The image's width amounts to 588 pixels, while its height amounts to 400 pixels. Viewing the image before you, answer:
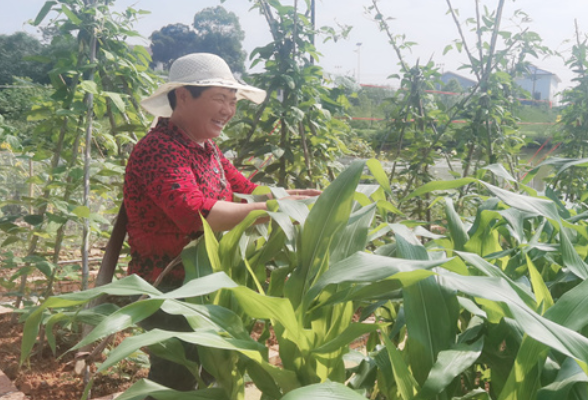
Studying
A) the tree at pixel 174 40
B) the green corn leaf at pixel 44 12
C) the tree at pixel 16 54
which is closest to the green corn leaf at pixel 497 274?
the green corn leaf at pixel 44 12

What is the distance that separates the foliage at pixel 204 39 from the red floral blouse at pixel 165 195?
2149 centimetres

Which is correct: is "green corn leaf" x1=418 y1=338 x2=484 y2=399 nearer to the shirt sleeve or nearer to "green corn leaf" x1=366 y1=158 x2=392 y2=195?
"green corn leaf" x1=366 y1=158 x2=392 y2=195

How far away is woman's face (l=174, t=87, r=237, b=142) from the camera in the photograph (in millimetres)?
1627

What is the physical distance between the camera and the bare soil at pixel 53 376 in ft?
6.97

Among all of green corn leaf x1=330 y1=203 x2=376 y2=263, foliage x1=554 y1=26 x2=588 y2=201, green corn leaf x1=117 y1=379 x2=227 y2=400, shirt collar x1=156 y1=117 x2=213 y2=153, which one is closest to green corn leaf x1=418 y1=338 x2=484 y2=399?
green corn leaf x1=330 y1=203 x2=376 y2=263

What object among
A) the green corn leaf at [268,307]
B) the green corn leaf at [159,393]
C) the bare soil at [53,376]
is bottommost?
the bare soil at [53,376]

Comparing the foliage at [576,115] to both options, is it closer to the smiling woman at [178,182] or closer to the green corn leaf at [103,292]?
the smiling woman at [178,182]

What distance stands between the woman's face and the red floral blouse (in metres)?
0.05

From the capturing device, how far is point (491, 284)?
648 mm

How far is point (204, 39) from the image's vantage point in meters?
28.3

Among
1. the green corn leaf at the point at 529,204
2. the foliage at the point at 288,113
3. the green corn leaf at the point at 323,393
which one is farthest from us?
the foliage at the point at 288,113

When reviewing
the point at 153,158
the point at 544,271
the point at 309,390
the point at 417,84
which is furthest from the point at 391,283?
the point at 417,84

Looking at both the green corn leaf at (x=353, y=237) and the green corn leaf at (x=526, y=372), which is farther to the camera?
the green corn leaf at (x=353, y=237)

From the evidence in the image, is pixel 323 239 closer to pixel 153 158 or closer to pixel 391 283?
pixel 391 283
